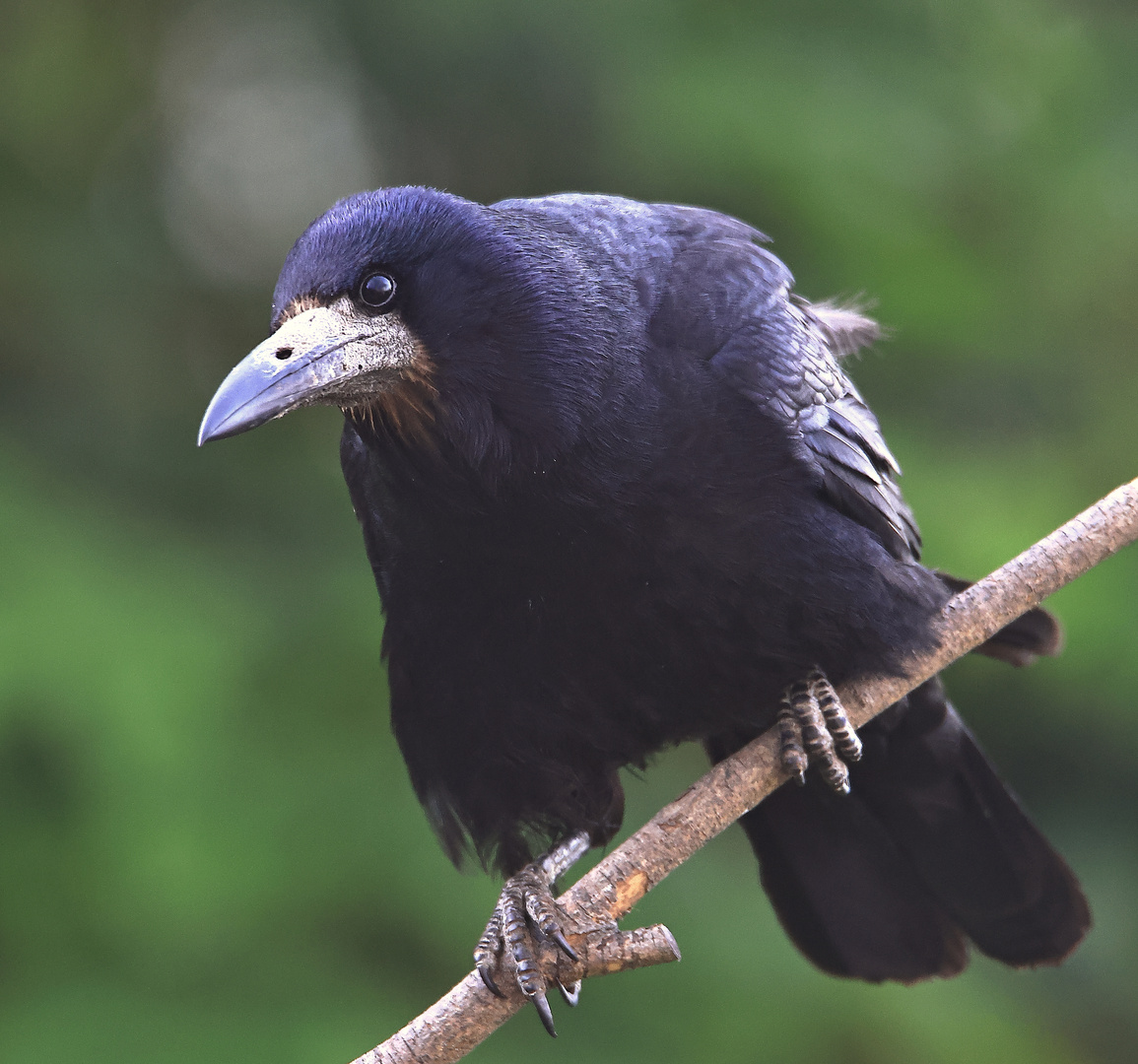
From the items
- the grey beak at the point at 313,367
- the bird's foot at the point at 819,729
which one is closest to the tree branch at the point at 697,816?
the bird's foot at the point at 819,729

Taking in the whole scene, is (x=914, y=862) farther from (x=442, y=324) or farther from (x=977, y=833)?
(x=442, y=324)

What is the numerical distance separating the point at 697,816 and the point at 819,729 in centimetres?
45

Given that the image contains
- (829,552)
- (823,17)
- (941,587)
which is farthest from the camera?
(823,17)

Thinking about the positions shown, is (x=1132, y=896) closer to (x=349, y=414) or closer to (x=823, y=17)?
(x=823, y=17)

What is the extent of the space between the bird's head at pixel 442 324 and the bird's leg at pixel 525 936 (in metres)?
0.94

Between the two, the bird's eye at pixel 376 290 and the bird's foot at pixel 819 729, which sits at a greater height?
the bird's eye at pixel 376 290

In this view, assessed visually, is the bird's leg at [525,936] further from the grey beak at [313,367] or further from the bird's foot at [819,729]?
the grey beak at [313,367]

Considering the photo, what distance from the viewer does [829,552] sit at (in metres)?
3.09

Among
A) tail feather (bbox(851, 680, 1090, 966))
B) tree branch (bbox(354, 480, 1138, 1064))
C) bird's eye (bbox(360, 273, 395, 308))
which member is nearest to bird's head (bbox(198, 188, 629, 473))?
bird's eye (bbox(360, 273, 395, 308))

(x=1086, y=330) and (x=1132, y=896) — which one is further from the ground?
(x=1086, y=330)

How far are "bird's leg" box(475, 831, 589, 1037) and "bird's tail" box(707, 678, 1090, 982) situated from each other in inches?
28.5

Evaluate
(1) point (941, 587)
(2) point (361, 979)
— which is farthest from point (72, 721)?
(1) point (941, 587)

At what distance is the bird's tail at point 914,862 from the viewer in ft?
12.0

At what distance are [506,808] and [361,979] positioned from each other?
1.25 m
